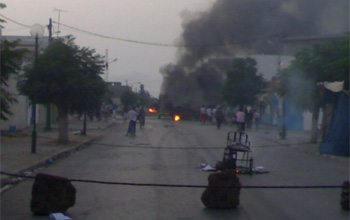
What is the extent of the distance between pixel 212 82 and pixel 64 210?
163ft

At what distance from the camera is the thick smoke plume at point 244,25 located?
53.6 metres

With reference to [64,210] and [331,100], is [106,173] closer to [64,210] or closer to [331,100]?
[64,210]

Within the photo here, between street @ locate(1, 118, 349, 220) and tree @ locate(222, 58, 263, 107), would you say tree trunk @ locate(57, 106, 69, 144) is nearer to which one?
street @ locate(1, 118, 349, 220)

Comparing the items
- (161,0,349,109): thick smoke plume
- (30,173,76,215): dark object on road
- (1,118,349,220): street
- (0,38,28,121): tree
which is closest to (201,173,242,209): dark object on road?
(1,118,349,220): street

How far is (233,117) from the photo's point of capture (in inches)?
2015

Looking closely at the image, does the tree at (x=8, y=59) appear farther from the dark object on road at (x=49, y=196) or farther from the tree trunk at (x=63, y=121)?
the tree trunk at (x=63, y=121)

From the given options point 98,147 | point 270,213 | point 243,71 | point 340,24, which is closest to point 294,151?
point 98,147

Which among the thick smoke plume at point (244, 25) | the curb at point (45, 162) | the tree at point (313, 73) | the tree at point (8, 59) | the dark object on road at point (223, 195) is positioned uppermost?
the thick smoke plume at point (244, 25)

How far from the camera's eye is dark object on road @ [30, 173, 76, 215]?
10.3 metres

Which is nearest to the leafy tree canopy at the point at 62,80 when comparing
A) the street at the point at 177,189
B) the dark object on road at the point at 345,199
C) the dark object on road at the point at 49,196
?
the street at the point at 177,189

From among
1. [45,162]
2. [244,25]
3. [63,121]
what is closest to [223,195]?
[45,162]

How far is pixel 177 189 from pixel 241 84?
4284 centimetres

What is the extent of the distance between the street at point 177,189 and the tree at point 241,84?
→ 31.2 m

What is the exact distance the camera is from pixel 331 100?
76.6 ft
